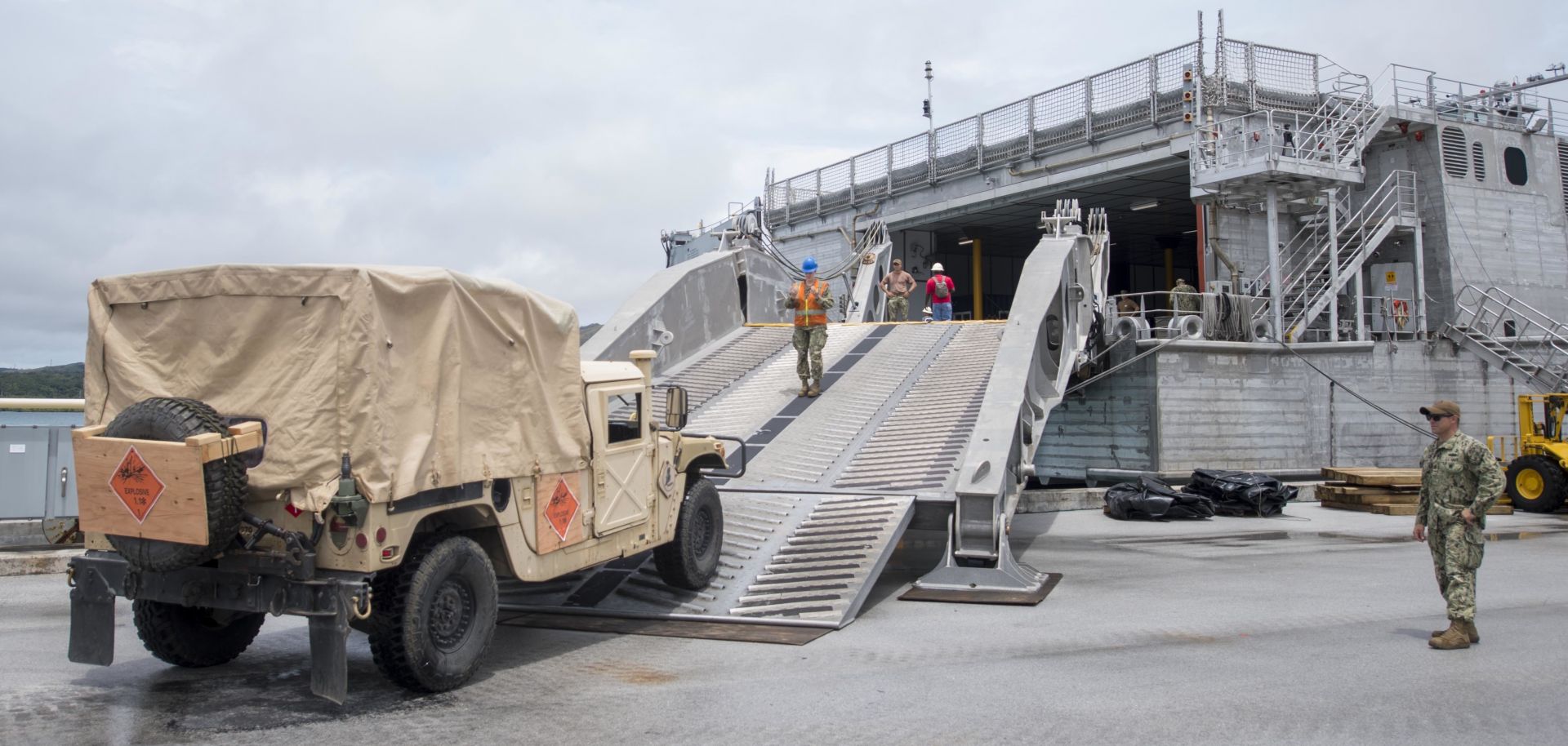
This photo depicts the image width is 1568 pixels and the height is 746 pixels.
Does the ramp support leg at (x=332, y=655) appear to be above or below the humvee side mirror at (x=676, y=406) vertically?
below

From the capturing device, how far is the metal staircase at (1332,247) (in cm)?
2361

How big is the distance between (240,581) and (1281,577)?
8.60m

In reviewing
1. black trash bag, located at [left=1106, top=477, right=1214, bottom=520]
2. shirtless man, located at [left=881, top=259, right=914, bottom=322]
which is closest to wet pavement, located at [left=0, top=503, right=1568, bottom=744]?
black trash bag, located at [left=1106, top=477, right=1214, bottom=520]

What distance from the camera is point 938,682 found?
6422mm

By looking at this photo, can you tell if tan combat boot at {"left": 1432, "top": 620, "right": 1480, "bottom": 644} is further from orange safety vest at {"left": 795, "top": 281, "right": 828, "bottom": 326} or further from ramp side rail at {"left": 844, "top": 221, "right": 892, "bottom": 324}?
ramp side rail at {"left": 844, "top": 221, "right": 892, "bottom": 324}

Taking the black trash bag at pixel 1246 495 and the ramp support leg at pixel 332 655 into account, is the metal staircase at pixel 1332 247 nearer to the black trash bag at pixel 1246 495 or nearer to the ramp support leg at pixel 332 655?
the black trash bag at pixel 1246 495

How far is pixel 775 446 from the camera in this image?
1173 cm

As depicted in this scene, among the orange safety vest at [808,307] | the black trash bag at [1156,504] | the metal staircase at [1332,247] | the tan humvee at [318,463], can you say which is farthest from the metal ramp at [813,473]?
the metal staircase at [1332,247]

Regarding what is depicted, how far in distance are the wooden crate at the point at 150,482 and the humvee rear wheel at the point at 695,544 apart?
11.2 feet

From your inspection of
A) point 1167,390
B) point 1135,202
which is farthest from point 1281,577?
point 1135,202

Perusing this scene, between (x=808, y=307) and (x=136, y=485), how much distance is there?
868 cm

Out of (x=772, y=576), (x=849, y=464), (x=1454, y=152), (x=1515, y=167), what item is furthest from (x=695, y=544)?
(x=1515, y=167)

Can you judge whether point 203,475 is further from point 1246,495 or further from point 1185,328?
point 1185,328

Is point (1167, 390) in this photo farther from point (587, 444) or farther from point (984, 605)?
point (587, 444)
